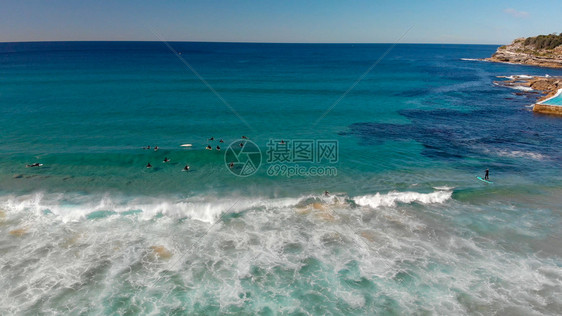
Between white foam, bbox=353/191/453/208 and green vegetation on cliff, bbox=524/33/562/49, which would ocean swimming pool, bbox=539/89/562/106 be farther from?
green vegetation on cliff, bbox=524/33/562/49

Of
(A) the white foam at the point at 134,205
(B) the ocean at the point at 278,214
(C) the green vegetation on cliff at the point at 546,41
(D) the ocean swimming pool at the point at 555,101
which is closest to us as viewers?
(B) the ocean at the point at 278,214

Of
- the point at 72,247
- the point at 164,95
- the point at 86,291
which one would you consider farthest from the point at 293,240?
the point at 164,95

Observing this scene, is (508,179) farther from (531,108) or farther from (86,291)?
(531,108)

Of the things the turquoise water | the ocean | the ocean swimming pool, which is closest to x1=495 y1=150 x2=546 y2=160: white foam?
the ocean

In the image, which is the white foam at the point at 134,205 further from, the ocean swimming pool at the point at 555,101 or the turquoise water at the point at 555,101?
the turquoise water at the point at 555,101

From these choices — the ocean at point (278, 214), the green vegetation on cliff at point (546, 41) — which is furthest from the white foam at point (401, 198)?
the green vegetation on cliff at point (546, 41)

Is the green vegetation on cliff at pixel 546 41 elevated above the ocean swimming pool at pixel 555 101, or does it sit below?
above
